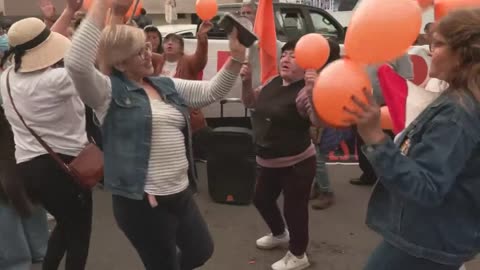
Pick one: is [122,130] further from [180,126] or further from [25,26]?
[25,26]

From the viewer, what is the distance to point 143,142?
2.57 m

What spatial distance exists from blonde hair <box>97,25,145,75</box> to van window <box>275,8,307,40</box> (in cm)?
602

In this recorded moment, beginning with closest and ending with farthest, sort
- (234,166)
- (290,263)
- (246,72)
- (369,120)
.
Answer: (369,120) → (246,72) → (290,263) → (234,166)

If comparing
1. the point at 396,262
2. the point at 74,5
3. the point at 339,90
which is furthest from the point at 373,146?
the point at 74,5

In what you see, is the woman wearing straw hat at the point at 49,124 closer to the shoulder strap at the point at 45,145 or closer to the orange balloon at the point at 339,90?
the shoulder strap at the point at 45,145

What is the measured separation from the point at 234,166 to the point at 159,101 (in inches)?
114

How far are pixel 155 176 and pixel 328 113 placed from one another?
1.06 metres

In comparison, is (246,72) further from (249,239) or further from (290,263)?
(249,239)

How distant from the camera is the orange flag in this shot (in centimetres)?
405

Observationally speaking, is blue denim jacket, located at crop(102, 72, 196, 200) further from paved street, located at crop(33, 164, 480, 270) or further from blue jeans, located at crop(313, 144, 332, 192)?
blue jeans, located at crop(313, 144, 332, 192)

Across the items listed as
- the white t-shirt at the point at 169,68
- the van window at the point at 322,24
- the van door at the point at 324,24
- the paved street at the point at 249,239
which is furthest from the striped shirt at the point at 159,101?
the van window at the point at 322,24

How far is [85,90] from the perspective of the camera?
2357mm

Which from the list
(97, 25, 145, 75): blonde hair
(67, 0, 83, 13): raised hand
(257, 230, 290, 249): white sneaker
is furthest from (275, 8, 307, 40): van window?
(97, 25, 145, 75): blonde hair

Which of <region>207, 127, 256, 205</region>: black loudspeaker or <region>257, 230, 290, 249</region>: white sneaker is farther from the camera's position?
<region>207, 127, 256, 205</region>: black loudspeaker
